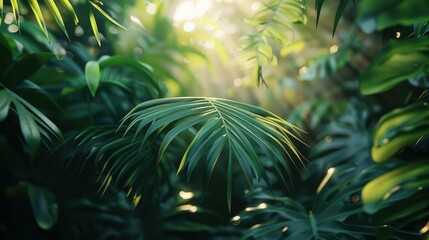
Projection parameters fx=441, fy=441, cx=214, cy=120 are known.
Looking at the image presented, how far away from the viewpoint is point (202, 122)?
63.7 inches

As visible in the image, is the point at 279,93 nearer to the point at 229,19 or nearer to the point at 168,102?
the point at 229,19

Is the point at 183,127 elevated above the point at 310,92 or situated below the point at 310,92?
below

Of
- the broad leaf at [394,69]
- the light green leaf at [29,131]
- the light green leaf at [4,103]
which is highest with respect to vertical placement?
the light green leaf at [4,103]

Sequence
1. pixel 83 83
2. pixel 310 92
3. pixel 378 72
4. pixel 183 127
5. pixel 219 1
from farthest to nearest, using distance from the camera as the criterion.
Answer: pixel 310 92 → pixel 219 1 → pixel 83 83 → pixel 183 127 → pixel 378 72

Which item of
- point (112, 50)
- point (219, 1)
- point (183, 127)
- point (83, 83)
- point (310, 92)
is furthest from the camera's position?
point (310, 92)

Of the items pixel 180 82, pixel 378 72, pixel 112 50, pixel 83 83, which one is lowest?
pixel 378 72

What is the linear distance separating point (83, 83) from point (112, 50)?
0.46 meters

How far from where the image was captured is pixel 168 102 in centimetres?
83

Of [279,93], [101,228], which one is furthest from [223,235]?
[279,93]

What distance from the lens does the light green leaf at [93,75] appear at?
37.5 inches

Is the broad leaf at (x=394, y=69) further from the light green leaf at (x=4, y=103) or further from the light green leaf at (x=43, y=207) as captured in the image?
the light green leaf at (x=43, y=207)

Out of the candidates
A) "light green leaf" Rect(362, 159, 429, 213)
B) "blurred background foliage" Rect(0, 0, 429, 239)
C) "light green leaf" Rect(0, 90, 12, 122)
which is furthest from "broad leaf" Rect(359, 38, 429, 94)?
"light green leaf" Rect(0, 90, 12, 122)

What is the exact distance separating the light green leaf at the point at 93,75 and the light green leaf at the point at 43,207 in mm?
355

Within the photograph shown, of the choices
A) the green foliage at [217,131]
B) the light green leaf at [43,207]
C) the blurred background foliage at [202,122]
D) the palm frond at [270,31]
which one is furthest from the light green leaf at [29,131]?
the palm frond at [270,31]
